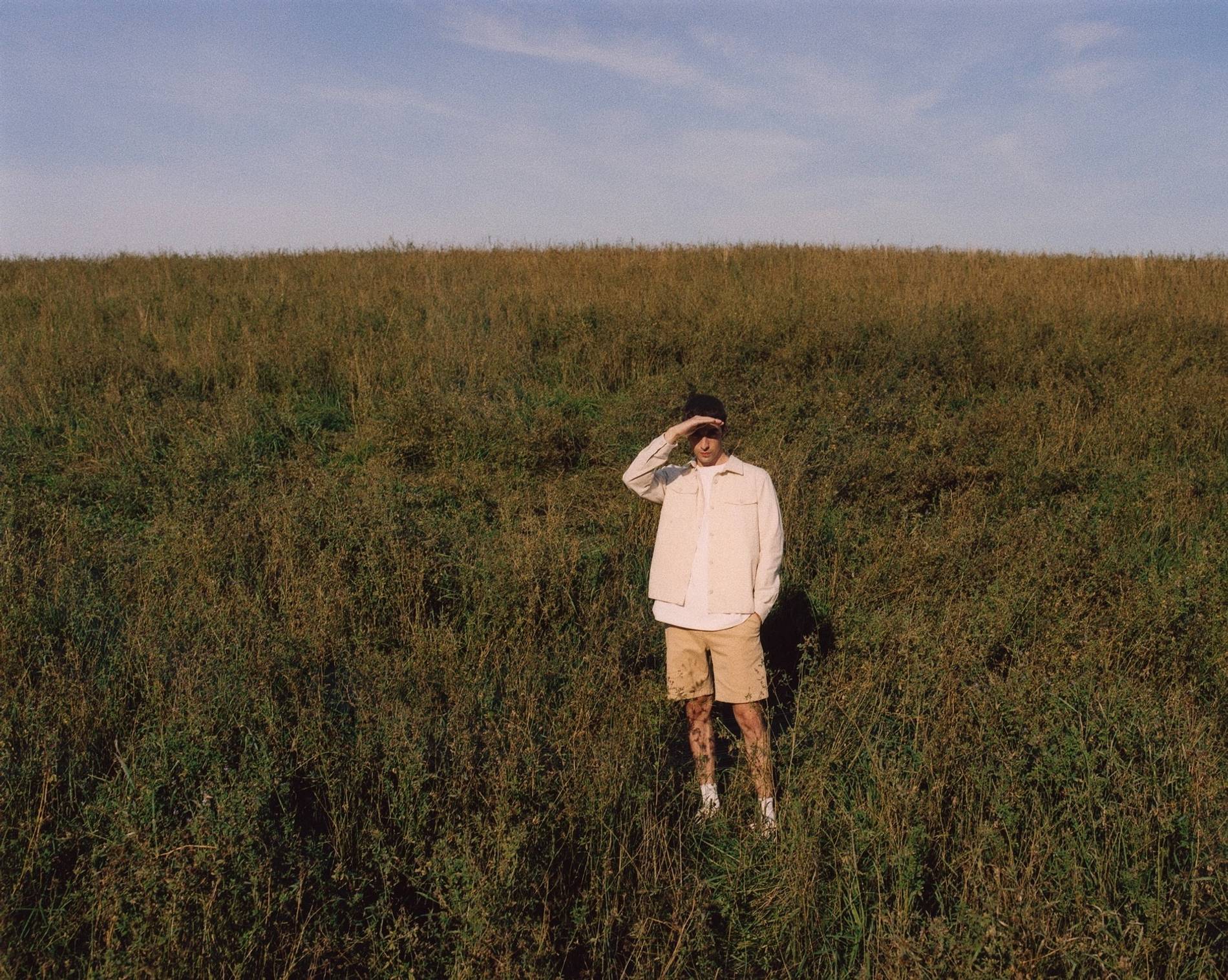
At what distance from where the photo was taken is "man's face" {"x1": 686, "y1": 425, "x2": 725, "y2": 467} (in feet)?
13.4

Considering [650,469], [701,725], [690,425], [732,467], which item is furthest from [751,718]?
[690,425]

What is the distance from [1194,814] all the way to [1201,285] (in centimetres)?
1212

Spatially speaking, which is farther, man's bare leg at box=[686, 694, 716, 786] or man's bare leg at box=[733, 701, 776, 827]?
man's bare leg at box=[686, 694, 716, 786]

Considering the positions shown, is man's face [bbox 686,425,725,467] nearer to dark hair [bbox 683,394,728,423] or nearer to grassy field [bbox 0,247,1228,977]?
dark hair [bbox 683,394,728,423]

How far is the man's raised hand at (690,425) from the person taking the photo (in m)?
3.99

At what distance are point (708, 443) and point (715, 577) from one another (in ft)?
2.06

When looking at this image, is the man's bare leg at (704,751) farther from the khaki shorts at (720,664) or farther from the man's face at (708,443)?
the man's face at (708,443)

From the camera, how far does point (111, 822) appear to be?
2.94 metres

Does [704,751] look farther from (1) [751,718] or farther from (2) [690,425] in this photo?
(2) [690,425]

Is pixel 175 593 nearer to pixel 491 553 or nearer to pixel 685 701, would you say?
pixel 491 553

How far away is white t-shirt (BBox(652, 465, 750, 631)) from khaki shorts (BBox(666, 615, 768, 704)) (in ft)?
0.17

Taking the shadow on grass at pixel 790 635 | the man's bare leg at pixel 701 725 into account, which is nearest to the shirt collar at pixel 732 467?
the man's bare leg at pixel 701 725

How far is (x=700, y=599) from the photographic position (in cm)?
404

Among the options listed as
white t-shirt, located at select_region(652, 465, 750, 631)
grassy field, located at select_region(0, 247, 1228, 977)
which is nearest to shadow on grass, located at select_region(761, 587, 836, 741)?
grassy field, located at select_region(0, 247, 1228, 977)
